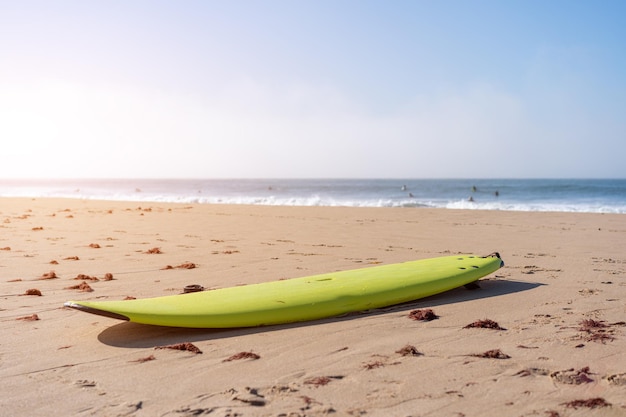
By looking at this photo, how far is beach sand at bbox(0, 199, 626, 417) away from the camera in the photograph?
2412mm

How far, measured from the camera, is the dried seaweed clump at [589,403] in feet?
7.73

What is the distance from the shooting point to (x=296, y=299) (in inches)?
151

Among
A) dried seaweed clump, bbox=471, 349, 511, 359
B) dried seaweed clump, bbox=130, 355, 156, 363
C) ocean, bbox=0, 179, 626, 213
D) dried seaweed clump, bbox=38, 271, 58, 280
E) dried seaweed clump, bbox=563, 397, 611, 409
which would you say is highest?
ocean, bbox=0, 179, 626, 213

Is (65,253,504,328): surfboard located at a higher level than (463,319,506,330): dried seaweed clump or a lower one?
higher

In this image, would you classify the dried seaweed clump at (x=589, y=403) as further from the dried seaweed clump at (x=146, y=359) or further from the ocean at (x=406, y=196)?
the ocean at (x=406, y=196)

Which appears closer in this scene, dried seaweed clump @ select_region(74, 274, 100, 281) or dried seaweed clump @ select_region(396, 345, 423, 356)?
dried seaweed clump @ select_region(396, 345, 423, 356)

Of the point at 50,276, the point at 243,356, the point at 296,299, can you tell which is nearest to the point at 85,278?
the point at 50,276

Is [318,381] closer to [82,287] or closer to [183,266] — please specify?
[82,287]

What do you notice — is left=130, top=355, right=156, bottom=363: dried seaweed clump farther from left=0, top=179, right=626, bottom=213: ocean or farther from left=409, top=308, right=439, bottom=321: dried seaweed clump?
left=0, top=179, right=626, bottom=213: ocean

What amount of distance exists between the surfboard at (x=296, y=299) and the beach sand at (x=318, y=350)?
3.3 inches

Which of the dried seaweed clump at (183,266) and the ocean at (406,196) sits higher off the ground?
the ocean at (406,196)

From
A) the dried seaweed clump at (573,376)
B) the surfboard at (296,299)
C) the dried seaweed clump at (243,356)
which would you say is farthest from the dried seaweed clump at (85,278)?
the dried seaweed clump at (573,376)

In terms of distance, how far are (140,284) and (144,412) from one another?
2.83m

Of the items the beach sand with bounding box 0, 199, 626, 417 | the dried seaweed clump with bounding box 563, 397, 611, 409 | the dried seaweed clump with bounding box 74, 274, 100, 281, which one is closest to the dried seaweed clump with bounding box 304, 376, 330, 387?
the beach sand with bounding box 0, 199, 626, 417
